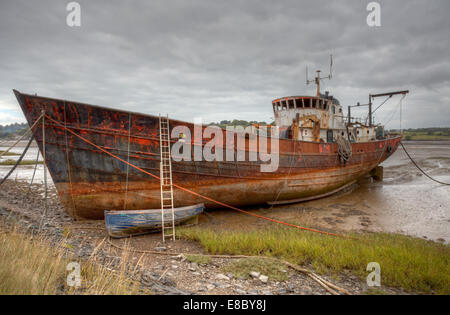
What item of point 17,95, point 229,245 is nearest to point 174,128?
point 229,245

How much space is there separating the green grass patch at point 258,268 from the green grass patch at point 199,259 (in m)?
0.45

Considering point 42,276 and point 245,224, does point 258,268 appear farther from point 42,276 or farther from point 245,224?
point 245,224

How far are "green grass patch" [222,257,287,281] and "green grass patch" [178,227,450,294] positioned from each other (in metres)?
0.51

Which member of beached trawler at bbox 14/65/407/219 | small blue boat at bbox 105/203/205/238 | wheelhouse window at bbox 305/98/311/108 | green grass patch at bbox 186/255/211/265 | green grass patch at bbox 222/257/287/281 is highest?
wheelhouse window at bbox 305/98/311/108

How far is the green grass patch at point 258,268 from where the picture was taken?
3.87m

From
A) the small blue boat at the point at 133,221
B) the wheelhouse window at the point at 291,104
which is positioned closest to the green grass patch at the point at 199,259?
the small blue boat at the point at 133,221

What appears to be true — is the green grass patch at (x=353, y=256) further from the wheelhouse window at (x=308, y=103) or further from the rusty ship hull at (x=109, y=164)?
the wheelhouse window at (x=308, y=103)

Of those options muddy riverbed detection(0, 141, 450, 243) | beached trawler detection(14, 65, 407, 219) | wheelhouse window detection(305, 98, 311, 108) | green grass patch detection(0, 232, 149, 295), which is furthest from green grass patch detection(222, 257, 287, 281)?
wheelhouse window detection(305, 98, 311, 108)

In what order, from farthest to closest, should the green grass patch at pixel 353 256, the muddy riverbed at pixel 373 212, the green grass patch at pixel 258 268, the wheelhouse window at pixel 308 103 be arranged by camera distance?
the wheelhouse window at pixel 308 103, the muddy riverbed at pixel 373 212, the green grass patch at pixel 258 268, the green grass patch at pixel 353 256

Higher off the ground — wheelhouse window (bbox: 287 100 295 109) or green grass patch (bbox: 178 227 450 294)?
wheelhouse window (bbox: 287 100 295 109)

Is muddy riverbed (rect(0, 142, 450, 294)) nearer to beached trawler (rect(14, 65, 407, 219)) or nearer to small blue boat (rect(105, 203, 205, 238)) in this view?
small blue boat (rect(105, 203, 205, 238))

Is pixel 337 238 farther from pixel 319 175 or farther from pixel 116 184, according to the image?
pixel 116 184

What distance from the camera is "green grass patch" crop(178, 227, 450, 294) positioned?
372 cm
